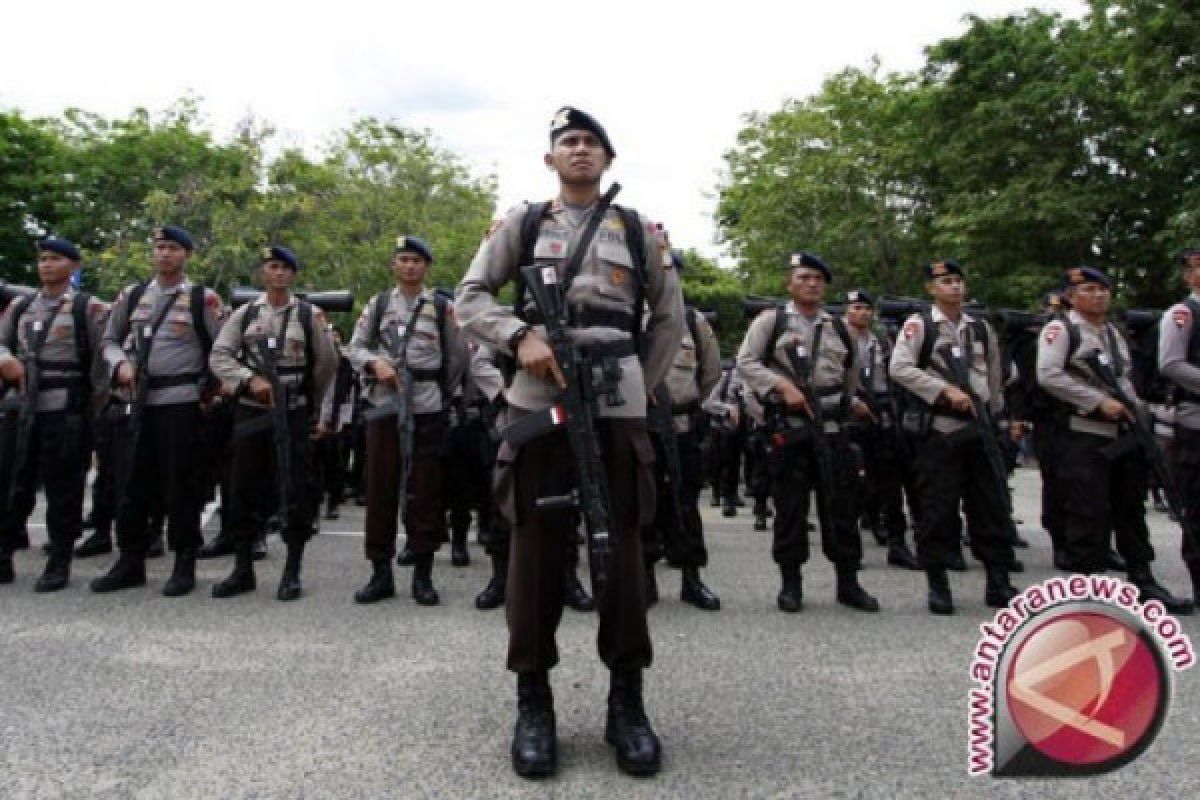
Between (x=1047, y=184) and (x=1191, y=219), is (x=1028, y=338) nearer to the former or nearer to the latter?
(x=1191, y=219)

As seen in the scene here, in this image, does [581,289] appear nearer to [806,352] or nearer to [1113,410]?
[806,352]

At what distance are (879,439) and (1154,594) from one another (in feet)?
8.76

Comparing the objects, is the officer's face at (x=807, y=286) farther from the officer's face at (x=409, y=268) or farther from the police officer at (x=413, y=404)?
the officer's face at (x=409, y=268)

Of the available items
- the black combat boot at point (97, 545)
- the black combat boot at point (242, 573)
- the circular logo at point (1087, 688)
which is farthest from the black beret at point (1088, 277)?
the black combat boot at point (97, 545)

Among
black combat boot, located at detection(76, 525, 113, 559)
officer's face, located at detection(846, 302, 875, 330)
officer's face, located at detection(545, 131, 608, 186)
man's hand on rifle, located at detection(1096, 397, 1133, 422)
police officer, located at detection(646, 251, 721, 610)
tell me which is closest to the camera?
officer's face, located at detection(545, 131, 608, 186)

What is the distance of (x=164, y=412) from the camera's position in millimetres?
5500

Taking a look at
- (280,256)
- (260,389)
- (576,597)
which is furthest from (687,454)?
(280,256)

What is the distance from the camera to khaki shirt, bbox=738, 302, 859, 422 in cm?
543

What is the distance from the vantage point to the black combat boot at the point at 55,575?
5.43 metres

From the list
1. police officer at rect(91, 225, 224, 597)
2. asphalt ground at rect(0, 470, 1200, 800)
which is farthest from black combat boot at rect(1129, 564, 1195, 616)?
police officer at rect(91, 225, 224, 597)

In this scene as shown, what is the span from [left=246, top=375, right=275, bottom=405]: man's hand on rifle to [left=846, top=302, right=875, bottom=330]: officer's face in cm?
483

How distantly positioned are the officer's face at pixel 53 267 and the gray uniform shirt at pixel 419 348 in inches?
71.3

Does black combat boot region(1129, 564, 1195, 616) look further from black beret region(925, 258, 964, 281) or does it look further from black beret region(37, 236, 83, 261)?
black beret region(37, 236, 83, 261)

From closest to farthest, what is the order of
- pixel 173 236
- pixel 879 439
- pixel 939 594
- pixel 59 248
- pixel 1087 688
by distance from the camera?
pixel 1087 688
pixel 939 594
pixel 173 236
pixel 59 248
pixel 879 439
